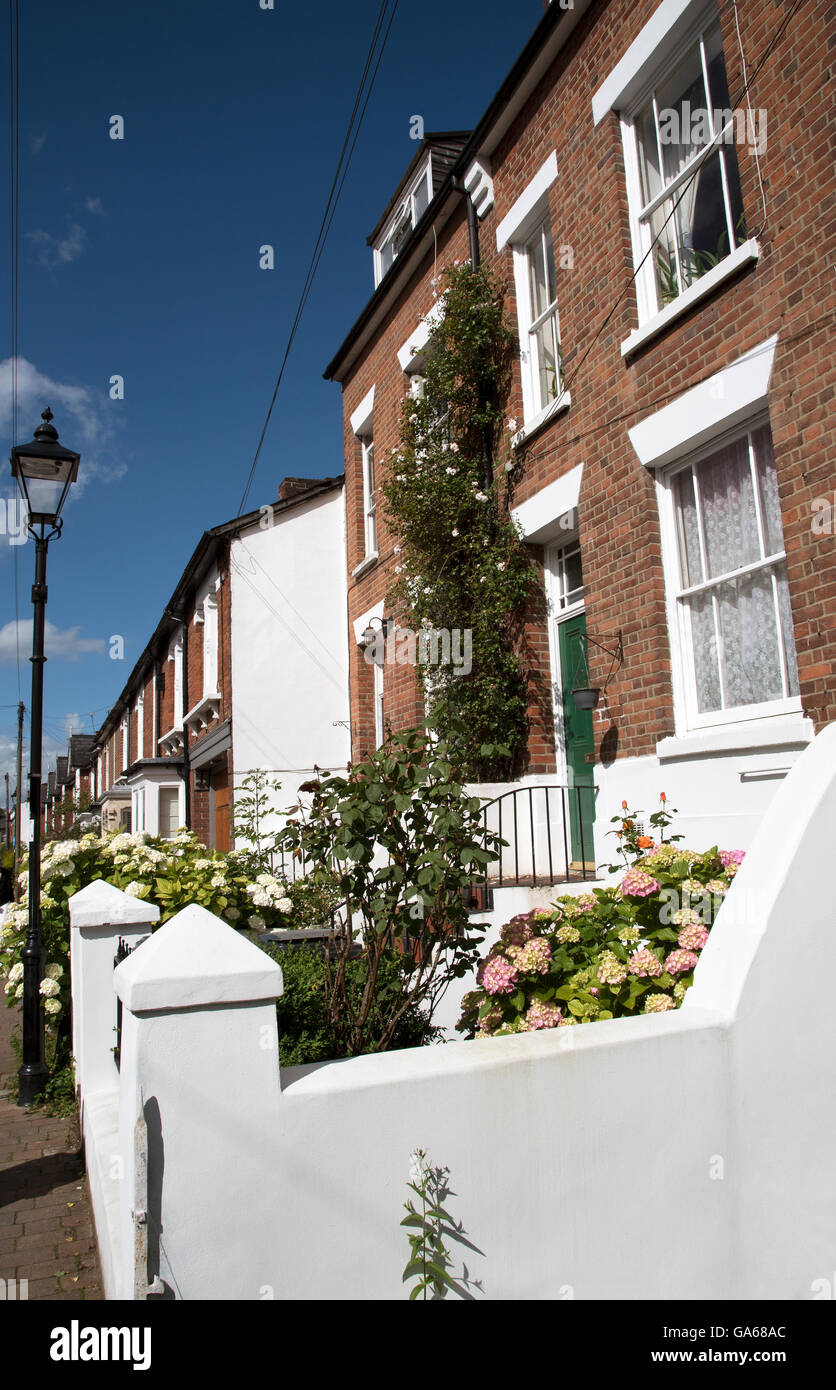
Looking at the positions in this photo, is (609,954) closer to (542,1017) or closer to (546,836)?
(542,1017)

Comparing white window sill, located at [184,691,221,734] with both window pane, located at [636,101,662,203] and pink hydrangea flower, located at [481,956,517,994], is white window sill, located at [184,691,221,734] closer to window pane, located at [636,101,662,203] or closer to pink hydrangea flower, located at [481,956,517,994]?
window pane, located at [636,101,662,203]

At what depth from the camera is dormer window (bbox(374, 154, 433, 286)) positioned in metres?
11.9

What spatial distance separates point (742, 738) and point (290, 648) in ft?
31.5

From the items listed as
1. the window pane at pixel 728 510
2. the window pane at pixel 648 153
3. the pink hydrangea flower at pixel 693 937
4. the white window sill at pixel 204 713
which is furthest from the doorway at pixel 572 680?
the white window sill at pixel 204 713

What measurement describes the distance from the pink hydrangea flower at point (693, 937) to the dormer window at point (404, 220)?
33.2 feet

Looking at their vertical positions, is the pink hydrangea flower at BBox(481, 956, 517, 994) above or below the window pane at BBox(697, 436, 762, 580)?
below

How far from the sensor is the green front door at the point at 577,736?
767cm

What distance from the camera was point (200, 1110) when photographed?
7.76ft

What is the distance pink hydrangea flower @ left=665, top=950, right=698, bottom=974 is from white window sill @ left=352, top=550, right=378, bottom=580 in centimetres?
937

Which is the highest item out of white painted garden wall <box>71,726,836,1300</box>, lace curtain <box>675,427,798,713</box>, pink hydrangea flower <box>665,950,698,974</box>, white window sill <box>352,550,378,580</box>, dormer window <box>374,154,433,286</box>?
dormer window <box>374,154,433,286</box>

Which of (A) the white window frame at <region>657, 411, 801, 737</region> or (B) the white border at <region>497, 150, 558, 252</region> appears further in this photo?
(B) the white border at <region>497, 150, 558, 252</region>

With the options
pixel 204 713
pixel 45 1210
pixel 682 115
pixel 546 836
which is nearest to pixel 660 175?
pixel 682 115

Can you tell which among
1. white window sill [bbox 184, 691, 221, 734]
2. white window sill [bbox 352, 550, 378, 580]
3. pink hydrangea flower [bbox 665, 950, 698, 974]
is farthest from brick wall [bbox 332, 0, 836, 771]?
white window sill [bbox 184, 691, 221, 734]

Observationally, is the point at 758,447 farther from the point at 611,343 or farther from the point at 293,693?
the point at 293,693
